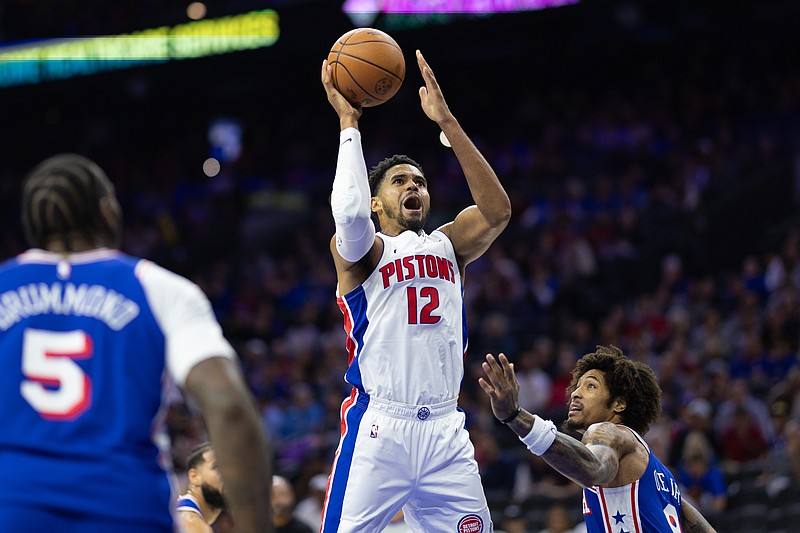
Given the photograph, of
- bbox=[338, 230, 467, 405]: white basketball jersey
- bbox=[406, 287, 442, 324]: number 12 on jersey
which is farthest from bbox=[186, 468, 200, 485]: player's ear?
bbox=[406, 287, 442, 324]: number 12 on jersey

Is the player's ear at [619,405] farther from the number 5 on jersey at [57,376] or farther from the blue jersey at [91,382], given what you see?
the number 5 on jersey at [57,376]

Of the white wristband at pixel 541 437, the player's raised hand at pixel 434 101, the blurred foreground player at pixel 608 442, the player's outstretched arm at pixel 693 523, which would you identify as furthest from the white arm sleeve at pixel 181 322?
the player's outstretched arm at pixel 693 523

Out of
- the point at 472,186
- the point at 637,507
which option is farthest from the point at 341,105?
the point at 637,507

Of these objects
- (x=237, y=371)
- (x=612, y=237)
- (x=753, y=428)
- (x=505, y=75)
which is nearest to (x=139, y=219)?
(x=505, y=75)

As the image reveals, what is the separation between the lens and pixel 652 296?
16406 mm

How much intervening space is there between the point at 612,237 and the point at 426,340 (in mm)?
12771

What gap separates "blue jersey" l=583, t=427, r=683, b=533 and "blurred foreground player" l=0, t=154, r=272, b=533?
105 inches

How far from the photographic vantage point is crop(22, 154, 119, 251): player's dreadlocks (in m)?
3.11

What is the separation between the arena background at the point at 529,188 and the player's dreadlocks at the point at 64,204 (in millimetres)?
7944

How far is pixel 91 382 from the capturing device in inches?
116

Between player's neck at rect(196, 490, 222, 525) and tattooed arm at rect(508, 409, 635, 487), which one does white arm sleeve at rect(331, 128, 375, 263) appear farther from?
player's neck at rect(196, 490, 222, 525)

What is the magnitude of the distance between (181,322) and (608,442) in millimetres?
2741

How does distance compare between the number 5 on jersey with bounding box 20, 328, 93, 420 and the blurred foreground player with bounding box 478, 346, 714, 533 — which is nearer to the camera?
the number 5 on jersey with bounding box 20, 328, 93, 420

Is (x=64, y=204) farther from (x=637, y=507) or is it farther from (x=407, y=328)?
(x=637, y=507)
